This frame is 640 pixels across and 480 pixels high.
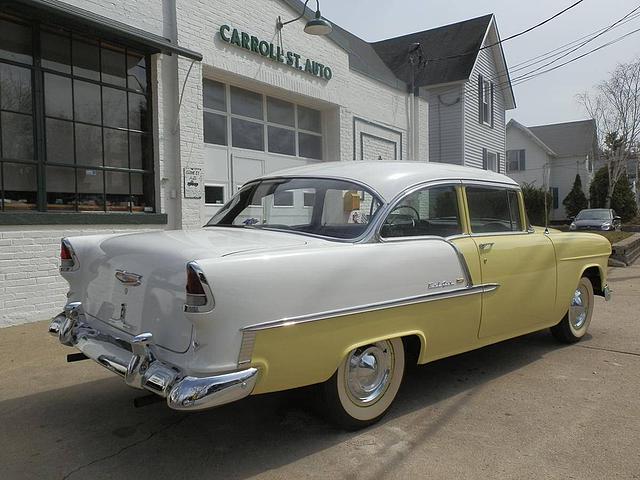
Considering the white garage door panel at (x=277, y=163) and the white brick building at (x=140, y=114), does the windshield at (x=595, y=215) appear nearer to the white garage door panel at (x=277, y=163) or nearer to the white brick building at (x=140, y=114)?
the white brick building at (x=140, y=114)

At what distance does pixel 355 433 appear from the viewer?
10.6ft

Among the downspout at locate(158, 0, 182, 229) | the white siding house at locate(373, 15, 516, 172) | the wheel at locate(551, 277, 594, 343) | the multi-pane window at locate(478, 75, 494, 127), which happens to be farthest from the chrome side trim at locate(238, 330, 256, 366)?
the multi-pane window at locate(478, 75, 494, 127)

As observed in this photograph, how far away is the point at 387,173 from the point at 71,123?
466cm

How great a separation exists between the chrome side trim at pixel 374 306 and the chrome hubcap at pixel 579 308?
5.66 feet

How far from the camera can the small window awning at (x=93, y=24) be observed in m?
5.83

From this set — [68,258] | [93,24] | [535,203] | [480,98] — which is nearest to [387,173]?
A: [68,258]

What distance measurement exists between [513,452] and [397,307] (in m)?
1.04

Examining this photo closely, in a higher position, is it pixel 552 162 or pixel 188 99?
pixel 552 162

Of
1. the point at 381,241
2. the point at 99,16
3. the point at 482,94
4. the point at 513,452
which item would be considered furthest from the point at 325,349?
the point at 482,94

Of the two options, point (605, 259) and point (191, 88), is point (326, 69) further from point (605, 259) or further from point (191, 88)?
point (605, 259)

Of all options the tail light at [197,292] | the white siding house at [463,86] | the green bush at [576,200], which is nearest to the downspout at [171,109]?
the tail light at [197,292]

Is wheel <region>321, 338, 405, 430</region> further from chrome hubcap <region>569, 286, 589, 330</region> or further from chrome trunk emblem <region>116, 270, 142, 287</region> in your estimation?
chrome hubcap <region>569, 286, 589, 330</region>

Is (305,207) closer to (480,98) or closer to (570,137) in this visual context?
(480,98)

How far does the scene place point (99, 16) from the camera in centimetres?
646
